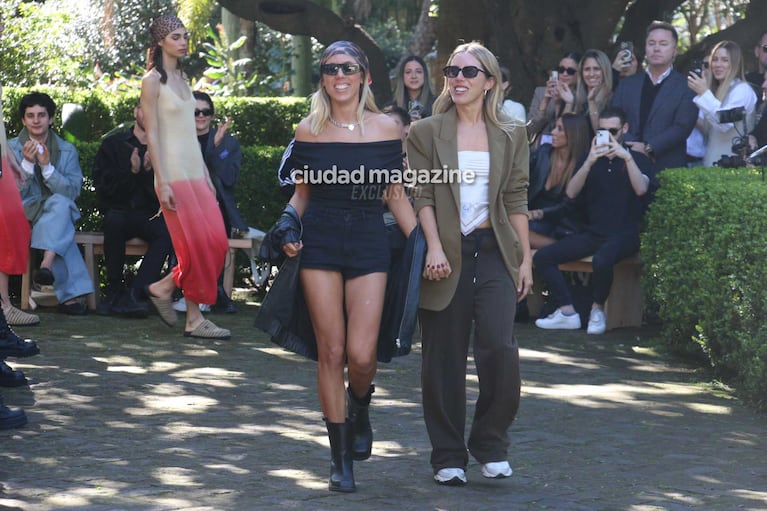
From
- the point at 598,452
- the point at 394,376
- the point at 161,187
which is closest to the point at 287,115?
the point at 161,187

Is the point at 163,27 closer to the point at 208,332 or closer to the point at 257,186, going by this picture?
the point at 208,332

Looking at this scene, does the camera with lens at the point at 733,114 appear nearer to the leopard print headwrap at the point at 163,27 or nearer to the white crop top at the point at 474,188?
the leopard print headwrap at the point at 163,27

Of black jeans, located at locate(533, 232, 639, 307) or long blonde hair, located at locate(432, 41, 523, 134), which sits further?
black jeans, located at locate(533, 232, 639, 307)

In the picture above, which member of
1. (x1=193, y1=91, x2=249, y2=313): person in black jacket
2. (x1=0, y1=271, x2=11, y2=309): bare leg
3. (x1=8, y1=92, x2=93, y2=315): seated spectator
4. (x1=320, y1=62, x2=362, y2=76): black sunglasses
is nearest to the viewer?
(x1=320, y1=62, x2=362, y2=76): black sunglasses

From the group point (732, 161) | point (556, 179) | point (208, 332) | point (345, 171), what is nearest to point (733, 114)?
point (732, 161)

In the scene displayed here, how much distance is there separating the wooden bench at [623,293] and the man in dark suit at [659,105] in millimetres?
927

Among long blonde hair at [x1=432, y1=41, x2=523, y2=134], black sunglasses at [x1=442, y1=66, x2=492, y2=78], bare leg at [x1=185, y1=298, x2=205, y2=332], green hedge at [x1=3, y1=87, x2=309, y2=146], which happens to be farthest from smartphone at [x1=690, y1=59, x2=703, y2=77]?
green hedge at [x1=3, y1=87, x2=309, y2=146]

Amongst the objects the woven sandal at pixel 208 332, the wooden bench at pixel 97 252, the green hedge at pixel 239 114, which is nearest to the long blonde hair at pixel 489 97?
the woven sandal at pixel 208 332

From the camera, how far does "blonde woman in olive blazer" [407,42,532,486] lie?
613 cm

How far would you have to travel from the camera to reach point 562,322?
35.8ft

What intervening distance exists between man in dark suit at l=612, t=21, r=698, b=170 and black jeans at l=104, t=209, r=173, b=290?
13.5ft

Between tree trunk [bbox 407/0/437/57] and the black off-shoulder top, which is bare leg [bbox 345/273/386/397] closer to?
the black off-shoulder top

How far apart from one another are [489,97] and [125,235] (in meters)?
5.95

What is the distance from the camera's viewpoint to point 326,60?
613cm
